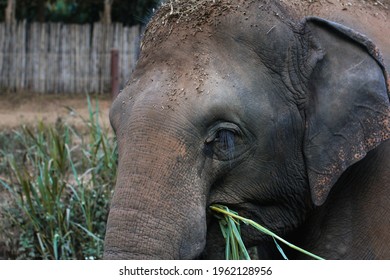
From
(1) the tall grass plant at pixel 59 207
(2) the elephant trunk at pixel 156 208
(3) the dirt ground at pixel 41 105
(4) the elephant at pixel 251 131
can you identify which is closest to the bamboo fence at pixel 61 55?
(3) the dirt ground at pixel 41 105

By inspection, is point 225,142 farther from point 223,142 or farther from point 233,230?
point 233,230

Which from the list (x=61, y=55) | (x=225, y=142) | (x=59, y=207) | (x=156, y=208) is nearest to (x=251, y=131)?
(x=225, y=142)

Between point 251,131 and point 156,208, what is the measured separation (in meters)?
0.46

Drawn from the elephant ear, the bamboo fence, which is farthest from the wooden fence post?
the elephant ear

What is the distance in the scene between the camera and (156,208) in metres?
2.71

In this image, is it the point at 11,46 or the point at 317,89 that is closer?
the point at 317,89

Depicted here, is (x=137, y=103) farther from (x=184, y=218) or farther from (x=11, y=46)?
(x=11, y=46)

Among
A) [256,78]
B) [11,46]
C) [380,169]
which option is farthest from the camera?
[11,46]

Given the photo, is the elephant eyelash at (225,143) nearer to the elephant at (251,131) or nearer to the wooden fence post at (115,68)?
the elephant at (251,131)

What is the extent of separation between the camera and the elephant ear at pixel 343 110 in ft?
9.82

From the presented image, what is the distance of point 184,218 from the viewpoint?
2740mm

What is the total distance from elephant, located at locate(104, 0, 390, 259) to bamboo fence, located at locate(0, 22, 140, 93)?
11.6 metres

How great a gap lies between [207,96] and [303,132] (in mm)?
431
